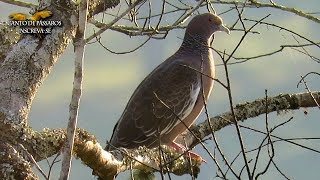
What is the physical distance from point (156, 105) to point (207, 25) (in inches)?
49.1

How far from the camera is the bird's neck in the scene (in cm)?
701

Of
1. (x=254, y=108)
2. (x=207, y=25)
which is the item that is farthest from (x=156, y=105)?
(x=207, y=25)

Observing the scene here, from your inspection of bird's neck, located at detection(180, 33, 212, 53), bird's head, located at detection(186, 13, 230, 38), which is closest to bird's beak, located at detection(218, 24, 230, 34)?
bird's head, located at detection(186, 13, 230, 38)

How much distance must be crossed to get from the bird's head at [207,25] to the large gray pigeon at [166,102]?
21 cm

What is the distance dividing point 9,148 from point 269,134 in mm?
1438

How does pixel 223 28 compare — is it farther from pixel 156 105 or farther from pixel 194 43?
pixel 156 105

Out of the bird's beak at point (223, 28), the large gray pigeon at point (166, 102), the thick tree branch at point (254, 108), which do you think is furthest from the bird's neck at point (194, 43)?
the thick tree branch at point (254, 108)

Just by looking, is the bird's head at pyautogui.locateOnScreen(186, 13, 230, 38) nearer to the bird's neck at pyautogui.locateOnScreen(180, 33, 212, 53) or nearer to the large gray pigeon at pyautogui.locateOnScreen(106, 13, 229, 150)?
the bird's neck at pyautogui.locateOnScreen(180, 33, 212, 53)

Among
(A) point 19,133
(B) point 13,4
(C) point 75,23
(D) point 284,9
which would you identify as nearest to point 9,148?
(A) point 19,133

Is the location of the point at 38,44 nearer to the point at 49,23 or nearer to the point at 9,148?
the point at 49,23

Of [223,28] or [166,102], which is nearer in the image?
[166,102]

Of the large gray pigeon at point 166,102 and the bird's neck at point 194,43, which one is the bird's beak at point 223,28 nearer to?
the bird's neck at point 194,43

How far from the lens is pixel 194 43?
7078mm

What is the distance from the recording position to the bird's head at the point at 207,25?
7172 mm
